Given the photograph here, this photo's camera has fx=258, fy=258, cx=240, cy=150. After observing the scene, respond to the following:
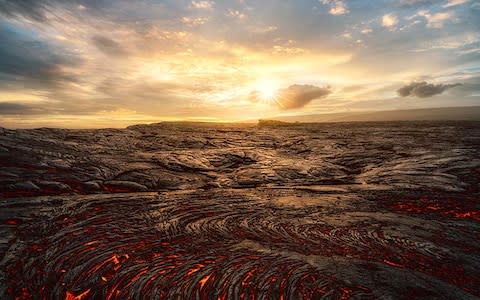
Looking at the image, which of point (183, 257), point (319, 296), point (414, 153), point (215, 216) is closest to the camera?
point (319, 296)

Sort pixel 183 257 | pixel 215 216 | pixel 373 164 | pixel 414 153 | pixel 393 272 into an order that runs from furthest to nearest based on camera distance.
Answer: pixel 414 153, pixel 373 164, pixel 215 216, pixel 183 257, pixel 393 272

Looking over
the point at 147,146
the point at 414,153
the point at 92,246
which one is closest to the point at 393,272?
the point at 92,246

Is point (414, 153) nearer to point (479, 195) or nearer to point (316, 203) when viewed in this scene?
point (479, 195)

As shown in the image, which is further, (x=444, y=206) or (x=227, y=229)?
(x=444, y=206)

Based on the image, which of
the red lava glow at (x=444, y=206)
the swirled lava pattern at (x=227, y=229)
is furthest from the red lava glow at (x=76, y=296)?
the red lava glow at (x=444, y=206)

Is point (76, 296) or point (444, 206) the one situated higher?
point (76, 296)

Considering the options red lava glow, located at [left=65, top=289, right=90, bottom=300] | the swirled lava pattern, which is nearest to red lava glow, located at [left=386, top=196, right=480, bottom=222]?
the swirled lava pattern

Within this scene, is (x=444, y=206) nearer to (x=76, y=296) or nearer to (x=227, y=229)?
(x=227, y=229)

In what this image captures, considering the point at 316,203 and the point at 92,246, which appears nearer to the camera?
the point at 92,246

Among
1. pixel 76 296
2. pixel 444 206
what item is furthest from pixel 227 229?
pixel 444 206
